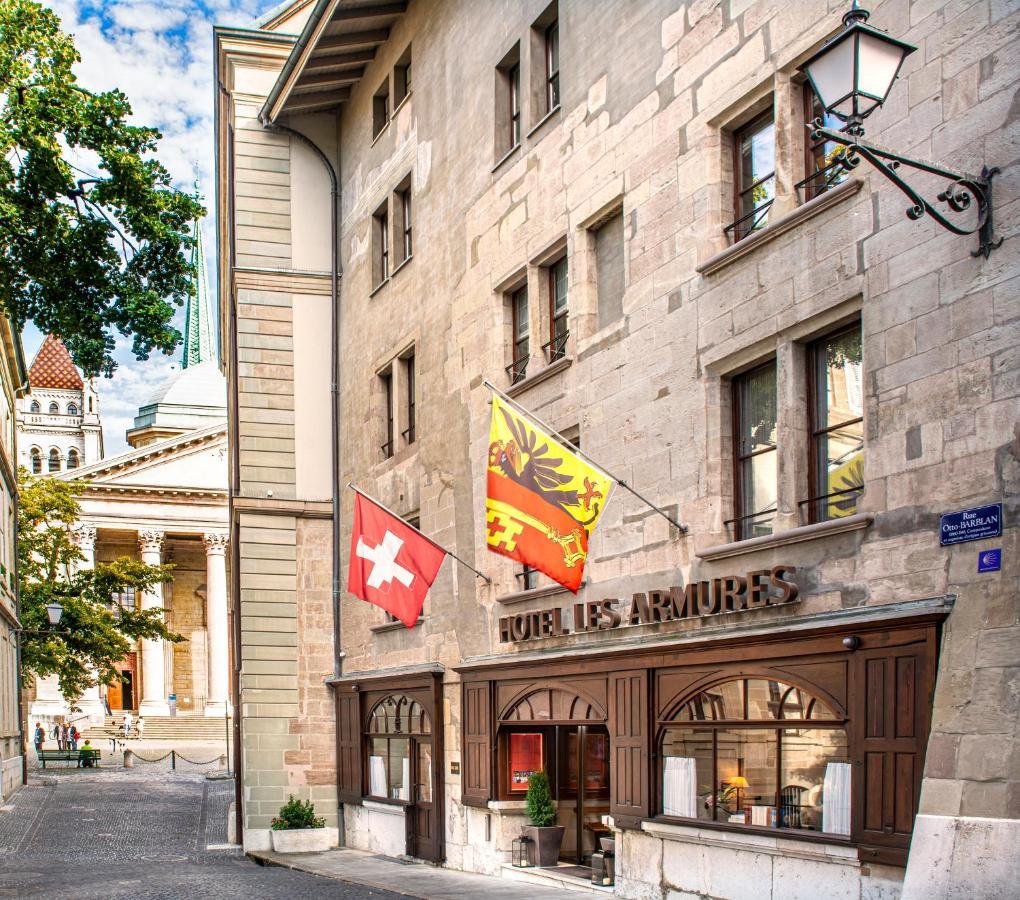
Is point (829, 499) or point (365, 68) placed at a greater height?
point (365, 68)

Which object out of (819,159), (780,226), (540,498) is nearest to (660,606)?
(540,498)

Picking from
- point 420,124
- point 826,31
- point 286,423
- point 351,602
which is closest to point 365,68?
point 420,124

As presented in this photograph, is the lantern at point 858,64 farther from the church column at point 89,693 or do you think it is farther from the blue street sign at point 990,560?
the church column at point 89,693

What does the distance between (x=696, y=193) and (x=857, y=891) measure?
7.76m

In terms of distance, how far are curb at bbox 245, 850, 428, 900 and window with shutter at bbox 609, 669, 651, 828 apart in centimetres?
340

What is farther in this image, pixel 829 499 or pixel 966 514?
pixel 829 499

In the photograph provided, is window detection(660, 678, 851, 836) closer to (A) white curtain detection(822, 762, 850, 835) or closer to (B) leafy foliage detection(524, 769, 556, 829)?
(A) white curtain detection(822, 762, 850, 835)

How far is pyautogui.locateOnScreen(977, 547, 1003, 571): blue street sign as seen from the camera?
437 inches

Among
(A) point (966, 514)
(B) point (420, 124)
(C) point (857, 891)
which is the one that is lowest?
(C) point (857, 891)

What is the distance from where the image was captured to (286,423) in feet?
95.5

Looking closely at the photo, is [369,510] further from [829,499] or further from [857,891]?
[857,891]

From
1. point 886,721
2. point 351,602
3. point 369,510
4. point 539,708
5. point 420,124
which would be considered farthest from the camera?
point 351,602

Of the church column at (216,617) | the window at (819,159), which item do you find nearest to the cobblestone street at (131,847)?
the window at (819,159)

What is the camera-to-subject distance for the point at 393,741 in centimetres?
2541
